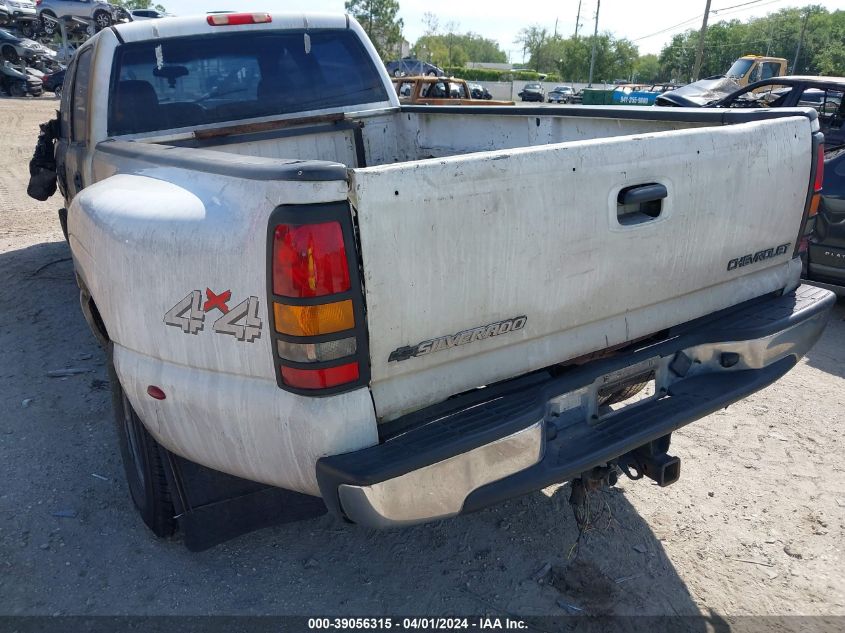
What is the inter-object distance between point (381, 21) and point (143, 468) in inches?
2152

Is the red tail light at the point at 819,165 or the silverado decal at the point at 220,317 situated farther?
the red tail light at the point at 819,165

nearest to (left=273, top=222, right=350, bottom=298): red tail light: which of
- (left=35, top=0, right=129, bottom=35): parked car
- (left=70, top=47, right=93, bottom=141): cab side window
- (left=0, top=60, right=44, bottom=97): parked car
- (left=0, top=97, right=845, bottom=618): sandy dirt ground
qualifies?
(left=0, top=97, right=845, bottom=618): sandy dirt ground

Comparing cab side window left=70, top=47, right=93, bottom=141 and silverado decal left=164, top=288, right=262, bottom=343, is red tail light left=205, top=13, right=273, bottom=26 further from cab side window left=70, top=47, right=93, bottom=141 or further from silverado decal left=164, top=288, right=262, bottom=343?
silverado decal left=164, top=288, right=262, bottom=343

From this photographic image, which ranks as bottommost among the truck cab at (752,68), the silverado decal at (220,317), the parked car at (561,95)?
the parked car at (561,95)

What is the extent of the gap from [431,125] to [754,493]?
9.71 ft

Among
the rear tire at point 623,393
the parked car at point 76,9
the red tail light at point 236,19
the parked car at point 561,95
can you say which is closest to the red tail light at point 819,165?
the rear tire at point 623,393

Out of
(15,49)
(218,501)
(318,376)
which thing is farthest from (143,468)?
(15,49)

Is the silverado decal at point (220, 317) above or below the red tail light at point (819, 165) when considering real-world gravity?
below

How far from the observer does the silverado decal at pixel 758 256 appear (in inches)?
108

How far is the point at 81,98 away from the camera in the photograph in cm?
391

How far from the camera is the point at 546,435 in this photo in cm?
218

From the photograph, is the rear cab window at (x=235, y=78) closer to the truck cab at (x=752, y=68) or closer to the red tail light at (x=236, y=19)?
the red tail light at (x=236, y=19)

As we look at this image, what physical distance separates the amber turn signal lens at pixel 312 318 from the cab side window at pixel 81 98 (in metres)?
2.50

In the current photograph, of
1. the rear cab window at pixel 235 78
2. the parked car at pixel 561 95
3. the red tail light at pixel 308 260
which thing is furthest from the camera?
the parked car at pixel 561 95
